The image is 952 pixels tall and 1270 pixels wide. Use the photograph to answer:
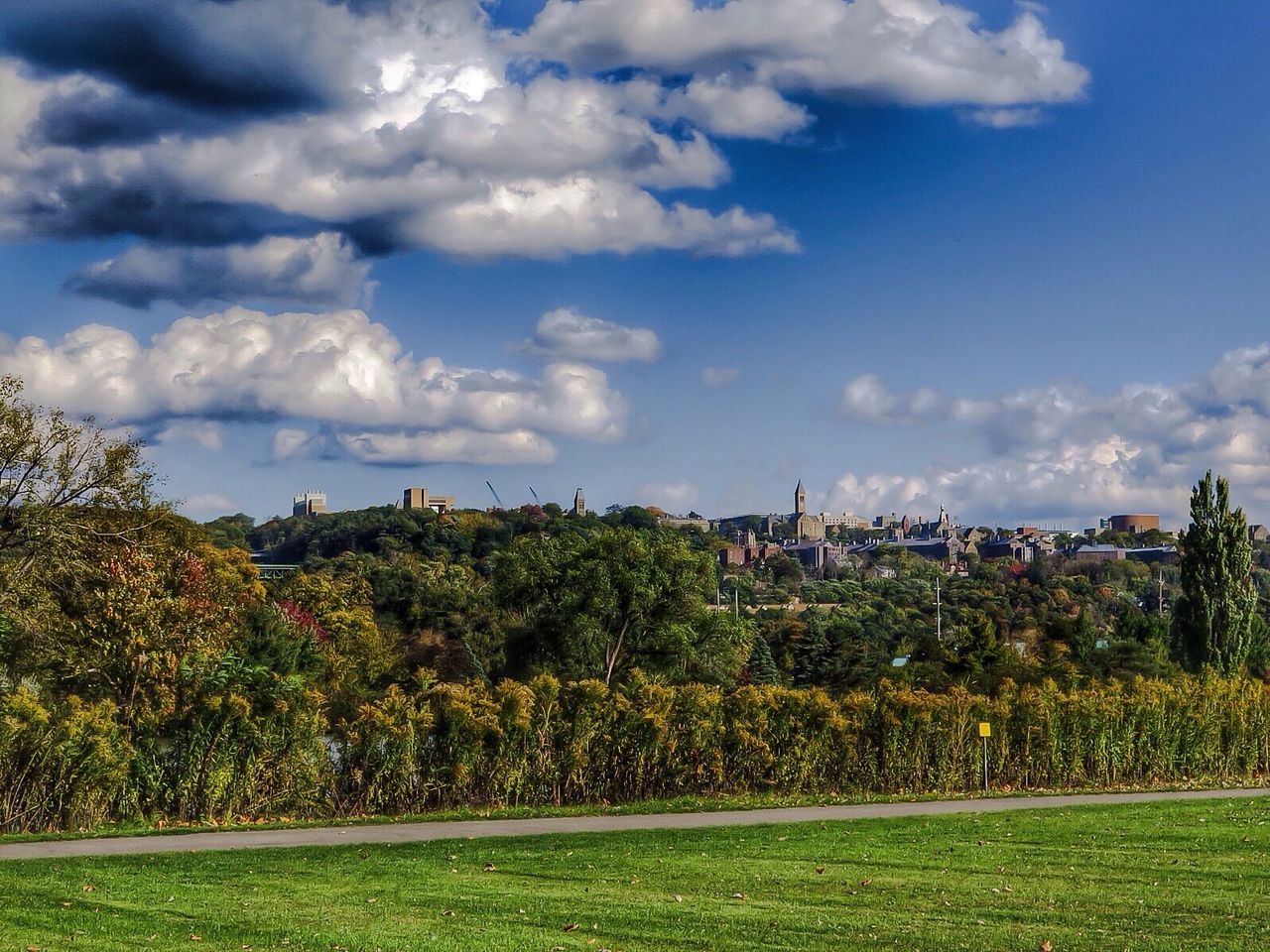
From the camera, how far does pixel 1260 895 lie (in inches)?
392

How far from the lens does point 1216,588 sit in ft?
107

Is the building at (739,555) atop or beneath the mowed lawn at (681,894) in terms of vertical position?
atop

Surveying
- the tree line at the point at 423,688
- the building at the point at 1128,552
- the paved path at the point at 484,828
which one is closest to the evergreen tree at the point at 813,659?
the tree line at the point at 423,688

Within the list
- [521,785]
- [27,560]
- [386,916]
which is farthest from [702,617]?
[386,916]

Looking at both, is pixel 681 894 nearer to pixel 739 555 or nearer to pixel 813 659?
pixel 813 659

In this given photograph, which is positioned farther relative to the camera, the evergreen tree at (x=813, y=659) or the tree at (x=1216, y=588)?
the evergreen tree at (x=813, y=659)

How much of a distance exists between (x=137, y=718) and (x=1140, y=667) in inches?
950

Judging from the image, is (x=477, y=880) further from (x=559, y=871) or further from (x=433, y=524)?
(x=433, y=524)

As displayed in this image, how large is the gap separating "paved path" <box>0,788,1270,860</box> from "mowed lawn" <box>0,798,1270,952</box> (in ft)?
3.24

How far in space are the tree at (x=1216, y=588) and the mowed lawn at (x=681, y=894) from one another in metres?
19.4

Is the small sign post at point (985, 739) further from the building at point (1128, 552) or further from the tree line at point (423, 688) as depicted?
the building at point (1128, 552)

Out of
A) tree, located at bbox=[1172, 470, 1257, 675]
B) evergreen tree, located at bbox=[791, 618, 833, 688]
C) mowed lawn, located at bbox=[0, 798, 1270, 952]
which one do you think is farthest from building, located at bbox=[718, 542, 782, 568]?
mowed lawn, located at bbox=[0, 798, 1270, 952]

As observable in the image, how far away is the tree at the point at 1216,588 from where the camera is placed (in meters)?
32.5

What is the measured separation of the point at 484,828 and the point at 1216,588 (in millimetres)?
23351
